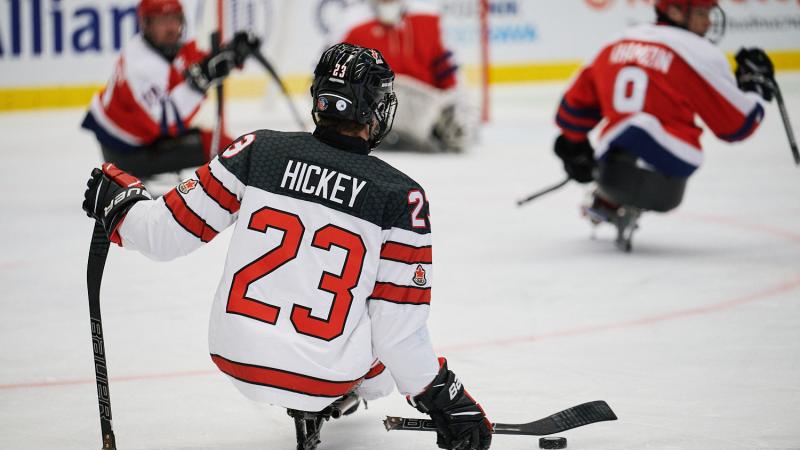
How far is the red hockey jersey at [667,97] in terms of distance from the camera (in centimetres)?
468

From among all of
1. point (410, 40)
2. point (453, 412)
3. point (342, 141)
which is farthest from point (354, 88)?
point (410, 40)

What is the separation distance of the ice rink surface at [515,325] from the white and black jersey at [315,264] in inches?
16.0

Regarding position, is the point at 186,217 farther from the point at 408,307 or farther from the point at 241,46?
the point at 241,46

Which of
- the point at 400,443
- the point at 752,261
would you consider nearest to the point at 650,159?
the point at 752,261

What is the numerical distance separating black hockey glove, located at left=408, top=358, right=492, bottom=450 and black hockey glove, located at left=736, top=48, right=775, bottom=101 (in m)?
2.82

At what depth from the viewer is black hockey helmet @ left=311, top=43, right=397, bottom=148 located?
2336 mm

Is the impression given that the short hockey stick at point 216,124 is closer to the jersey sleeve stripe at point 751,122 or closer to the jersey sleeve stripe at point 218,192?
the jersey sleeve stripe at point 751,122

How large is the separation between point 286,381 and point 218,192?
377mm

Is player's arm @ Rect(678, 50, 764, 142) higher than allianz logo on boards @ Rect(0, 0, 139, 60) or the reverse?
higher

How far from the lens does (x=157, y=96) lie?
19.4ft

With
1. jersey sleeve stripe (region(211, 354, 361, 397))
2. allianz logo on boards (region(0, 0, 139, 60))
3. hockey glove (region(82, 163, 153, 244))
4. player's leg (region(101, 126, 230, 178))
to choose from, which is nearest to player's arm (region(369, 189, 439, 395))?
jersey sleeve stripe (region(211, 354, 361, 397))

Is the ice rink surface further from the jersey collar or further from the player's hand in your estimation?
the player's hand

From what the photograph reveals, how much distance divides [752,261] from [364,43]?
12.2 feet

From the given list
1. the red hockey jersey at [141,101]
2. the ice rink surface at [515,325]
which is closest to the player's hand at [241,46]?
the red hockey jersey at [141,101]
